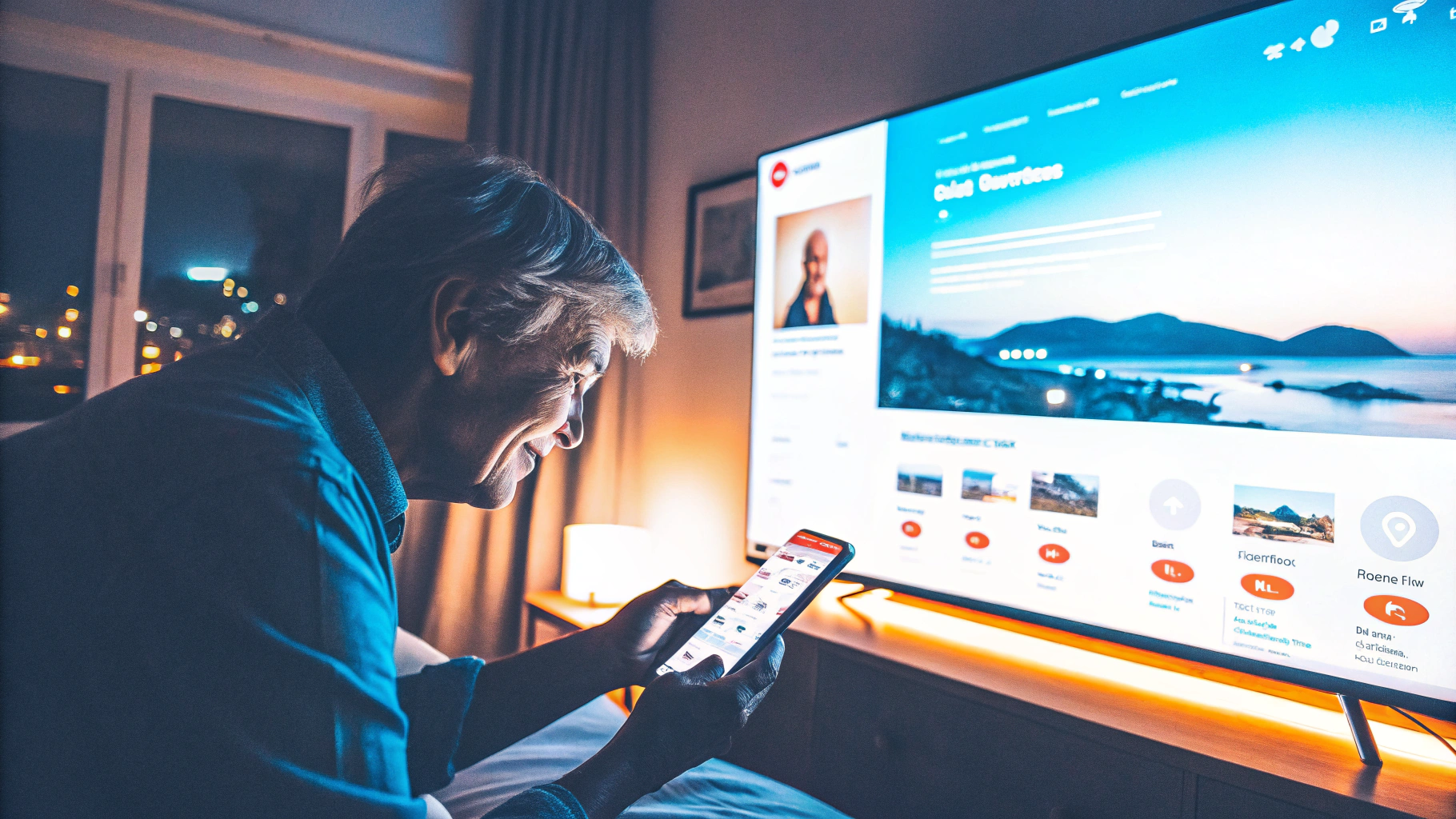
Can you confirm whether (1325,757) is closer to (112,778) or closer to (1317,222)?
(1317,222)

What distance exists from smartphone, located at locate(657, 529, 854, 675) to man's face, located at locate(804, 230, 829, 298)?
2.39ft

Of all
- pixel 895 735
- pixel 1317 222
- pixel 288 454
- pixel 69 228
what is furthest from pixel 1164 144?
pixel 69 228

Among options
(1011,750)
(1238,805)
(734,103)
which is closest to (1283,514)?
(1238,805)

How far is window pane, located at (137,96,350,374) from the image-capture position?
2.47 m

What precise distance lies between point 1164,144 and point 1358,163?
26cm

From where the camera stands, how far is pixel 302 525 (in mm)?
528

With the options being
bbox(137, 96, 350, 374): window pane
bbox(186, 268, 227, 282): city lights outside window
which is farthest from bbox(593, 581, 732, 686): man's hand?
bbox(186, 268, 227, 282): city lights outside window

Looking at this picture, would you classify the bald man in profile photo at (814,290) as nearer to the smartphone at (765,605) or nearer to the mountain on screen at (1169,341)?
the mountain on screen at (1169,341)

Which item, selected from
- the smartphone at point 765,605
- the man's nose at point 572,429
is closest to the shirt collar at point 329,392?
the man's nose at point 572,429

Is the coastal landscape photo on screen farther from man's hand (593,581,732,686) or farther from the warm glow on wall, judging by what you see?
the warm glow on wall

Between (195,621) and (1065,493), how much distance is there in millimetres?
1199

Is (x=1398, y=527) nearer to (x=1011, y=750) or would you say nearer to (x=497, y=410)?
(x=1011, y=750)

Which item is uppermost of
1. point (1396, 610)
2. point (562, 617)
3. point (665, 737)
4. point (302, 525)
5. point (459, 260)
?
point (459, 260)

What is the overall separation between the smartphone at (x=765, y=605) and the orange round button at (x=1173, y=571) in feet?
1.64
